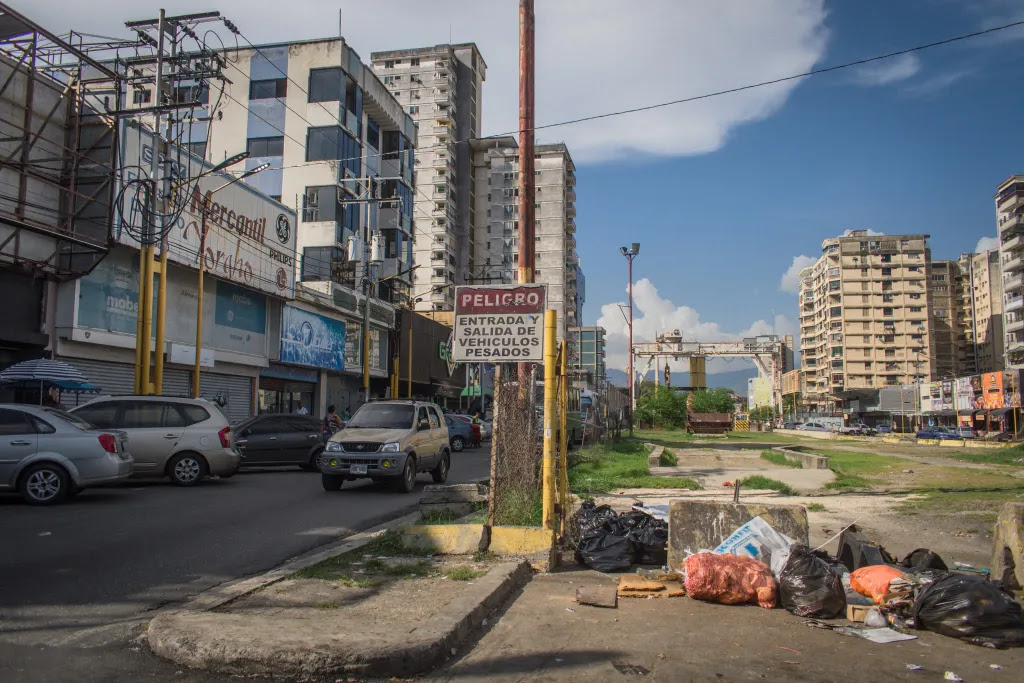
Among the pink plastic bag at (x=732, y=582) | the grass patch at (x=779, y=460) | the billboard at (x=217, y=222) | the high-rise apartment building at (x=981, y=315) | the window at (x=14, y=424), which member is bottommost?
the grass patch at (x=779, y=460)

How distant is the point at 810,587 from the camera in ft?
18.4

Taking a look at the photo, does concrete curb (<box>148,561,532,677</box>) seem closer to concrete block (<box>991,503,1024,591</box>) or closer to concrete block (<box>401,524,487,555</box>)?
concrete block (<box>401,524,487,555</box>)

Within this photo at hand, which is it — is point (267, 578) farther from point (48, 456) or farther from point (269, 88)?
point (269, 88)

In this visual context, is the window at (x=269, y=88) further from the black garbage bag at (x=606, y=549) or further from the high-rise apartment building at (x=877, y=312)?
the high-rise apartment building at (x=877, y=312)

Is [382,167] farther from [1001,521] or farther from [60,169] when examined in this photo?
[1001,521]

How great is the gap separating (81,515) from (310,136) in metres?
35.6

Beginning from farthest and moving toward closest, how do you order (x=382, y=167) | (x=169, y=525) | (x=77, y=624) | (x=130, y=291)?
(x=382, y=167) → (x=130, y=291) → (x=169, y=525) → (x=77, y=624)

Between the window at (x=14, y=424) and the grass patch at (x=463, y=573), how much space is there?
799cm

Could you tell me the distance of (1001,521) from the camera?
21.2 ft

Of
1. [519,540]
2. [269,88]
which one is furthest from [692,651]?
[269,88]

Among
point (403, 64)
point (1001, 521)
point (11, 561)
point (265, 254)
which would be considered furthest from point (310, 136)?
point (403, 64)

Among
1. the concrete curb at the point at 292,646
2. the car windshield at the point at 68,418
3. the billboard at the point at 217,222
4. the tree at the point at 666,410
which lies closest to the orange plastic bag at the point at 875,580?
the concrete curb at the point at 292,646

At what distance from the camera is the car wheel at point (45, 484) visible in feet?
36.2

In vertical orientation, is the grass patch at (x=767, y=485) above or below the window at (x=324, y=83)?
below
